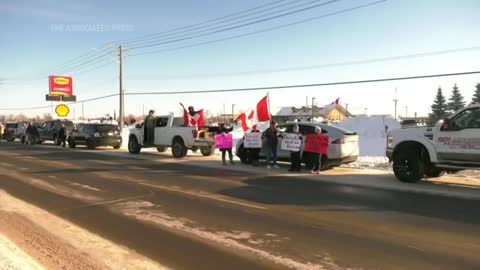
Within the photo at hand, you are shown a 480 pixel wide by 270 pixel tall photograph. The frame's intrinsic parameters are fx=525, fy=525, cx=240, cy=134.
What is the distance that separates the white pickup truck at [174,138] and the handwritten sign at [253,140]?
4.02 m

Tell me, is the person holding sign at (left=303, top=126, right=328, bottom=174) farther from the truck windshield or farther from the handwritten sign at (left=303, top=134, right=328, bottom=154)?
the truck windshield

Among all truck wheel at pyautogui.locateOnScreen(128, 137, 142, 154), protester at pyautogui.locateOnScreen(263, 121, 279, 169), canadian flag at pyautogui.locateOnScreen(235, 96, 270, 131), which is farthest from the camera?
truck wheel at pyautogui.locateOnScreen(128, 137, 142, 154)

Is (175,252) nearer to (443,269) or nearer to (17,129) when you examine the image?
(443,269)

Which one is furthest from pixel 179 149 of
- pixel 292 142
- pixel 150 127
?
pixel 292 142

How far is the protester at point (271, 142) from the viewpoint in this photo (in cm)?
1762

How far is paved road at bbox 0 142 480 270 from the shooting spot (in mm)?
6441

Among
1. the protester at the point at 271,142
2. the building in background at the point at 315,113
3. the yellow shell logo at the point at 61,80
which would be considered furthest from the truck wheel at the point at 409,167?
the building in background at the point at 315,113

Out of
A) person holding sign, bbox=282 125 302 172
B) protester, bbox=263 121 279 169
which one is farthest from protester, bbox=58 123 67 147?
person holding sign, bbox=282 125 302 172

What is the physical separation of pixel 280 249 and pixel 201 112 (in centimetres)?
1649

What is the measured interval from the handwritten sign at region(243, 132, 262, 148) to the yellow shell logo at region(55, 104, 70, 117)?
32446 millimetres

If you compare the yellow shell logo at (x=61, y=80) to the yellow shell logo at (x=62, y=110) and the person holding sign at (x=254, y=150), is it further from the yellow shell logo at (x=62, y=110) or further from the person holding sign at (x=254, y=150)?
the person holding sign at (x=254, y=150)

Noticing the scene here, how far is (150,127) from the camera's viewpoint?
25.0 metres

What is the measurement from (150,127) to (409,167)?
1424 centimetres

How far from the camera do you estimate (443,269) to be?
585cm
